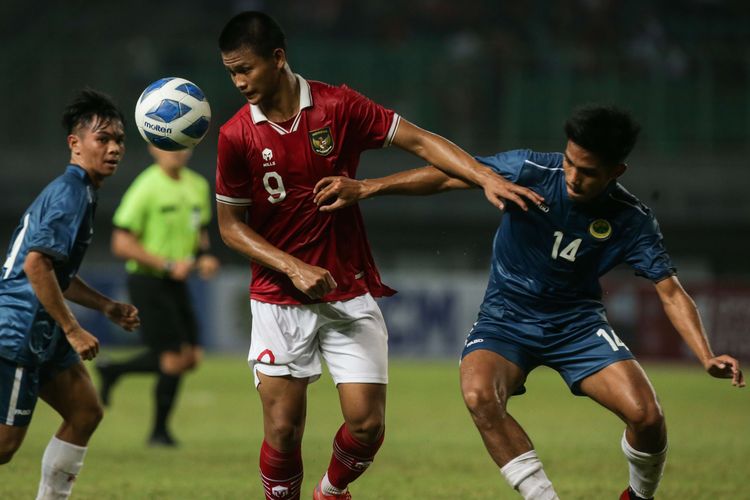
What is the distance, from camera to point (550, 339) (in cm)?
569

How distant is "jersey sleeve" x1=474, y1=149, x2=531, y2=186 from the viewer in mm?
5559

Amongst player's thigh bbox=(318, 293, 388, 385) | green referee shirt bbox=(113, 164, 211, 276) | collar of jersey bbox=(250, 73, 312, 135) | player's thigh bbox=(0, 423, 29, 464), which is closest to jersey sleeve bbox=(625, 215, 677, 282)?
player's thigh bbox=(318, 293, 388, 385)

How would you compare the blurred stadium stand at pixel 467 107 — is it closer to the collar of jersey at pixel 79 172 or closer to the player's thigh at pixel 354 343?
the player's thigh at pixel 354 343

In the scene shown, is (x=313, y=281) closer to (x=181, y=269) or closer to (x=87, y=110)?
(x=87, y=110)

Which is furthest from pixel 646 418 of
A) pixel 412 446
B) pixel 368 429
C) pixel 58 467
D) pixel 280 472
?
pixel 412 446

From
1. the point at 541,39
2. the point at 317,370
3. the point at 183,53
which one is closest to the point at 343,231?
the point at 317,370

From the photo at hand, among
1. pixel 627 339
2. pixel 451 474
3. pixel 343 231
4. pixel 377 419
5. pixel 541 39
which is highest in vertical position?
pixel 541 39

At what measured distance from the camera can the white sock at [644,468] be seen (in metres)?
5.60

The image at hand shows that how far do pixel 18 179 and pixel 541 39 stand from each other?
31.7 feet

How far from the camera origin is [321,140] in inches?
214

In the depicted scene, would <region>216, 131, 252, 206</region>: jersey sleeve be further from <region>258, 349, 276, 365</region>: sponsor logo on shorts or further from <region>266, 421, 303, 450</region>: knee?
<region>266, 421, 303, 450</region>: knee

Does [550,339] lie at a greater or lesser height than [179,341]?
greater

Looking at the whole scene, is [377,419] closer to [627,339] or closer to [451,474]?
[451,474]

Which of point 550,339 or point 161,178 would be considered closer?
point 550,339
